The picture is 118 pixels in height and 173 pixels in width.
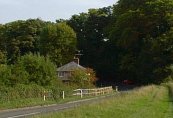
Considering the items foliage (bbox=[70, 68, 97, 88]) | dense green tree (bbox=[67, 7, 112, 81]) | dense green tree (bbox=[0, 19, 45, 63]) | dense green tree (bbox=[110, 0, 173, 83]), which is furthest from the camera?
dense green tree (bbox=[0, 19, 45, 63])

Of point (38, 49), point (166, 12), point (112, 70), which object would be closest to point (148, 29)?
point (166, 12)

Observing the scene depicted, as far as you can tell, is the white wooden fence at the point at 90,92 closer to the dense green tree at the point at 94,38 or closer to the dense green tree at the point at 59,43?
the dense green tree at the point at 94,38

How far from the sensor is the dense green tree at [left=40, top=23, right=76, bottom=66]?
114062 millimetres

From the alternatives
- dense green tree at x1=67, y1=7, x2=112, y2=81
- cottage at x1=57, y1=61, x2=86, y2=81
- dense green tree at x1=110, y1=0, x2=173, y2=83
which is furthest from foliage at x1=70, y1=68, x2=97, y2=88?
dense green tree at x1=67, y1=7, x2=112, y2=81

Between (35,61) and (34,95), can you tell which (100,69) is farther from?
(34,95)

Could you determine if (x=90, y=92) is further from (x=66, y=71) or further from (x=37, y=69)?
(x=66, y=71)

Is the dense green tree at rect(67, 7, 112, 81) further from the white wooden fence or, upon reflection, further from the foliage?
the white wooden fence

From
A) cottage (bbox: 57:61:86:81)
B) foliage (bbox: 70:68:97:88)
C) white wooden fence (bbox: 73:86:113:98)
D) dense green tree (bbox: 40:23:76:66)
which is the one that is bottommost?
white wooden fence (bbox: 73:86:113:98)

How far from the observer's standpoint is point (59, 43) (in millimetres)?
115812

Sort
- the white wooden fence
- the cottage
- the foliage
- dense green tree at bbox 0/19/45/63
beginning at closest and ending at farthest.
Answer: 1. the white wooden fence
2. the foliage
3. the cottage
4. dense green tree at bbox 0/19/45/63

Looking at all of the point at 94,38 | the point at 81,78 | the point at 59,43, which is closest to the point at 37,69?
the point at 81,78

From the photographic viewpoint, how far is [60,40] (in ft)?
382

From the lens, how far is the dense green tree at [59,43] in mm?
114062

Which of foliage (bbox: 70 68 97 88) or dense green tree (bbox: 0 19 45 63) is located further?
dense green tree (bbox: 0 19 45 63)
